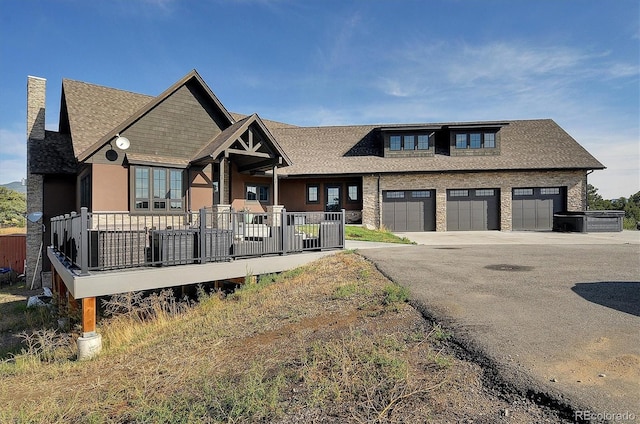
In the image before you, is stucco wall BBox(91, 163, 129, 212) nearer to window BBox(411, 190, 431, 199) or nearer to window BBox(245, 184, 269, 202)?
window BBox(245, 184, 269, 202)

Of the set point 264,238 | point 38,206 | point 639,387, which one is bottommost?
point 639,387

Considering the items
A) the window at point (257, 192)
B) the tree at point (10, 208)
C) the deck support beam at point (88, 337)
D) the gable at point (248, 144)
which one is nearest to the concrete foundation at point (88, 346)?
the deck support beam at point (88, 337)

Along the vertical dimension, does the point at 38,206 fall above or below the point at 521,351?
above

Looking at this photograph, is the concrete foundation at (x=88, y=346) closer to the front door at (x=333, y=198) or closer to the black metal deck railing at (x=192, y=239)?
the black metal deck railing at (x=192, y=239)

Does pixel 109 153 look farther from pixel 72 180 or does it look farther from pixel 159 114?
pixel 72 180

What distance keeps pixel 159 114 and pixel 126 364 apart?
10.9m

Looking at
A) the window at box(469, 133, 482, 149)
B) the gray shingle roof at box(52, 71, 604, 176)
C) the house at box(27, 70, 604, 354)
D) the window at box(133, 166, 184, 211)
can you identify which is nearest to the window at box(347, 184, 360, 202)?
the house at box(27, 70, 604, 354)

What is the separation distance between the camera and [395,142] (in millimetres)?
25219

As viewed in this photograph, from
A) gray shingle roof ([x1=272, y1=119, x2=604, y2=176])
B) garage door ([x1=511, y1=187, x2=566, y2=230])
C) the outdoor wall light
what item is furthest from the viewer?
garage door ([x1=511, y1=187, x2=566, y2=230])

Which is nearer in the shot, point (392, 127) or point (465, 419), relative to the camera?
point (465, 419)

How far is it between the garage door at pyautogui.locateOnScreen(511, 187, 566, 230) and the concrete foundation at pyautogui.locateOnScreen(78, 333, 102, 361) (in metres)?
24.1

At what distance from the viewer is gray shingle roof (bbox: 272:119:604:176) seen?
23297 mm

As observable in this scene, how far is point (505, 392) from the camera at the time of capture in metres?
3.70

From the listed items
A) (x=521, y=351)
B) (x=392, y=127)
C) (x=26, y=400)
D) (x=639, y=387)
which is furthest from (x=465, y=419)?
(x=392, y=127)
